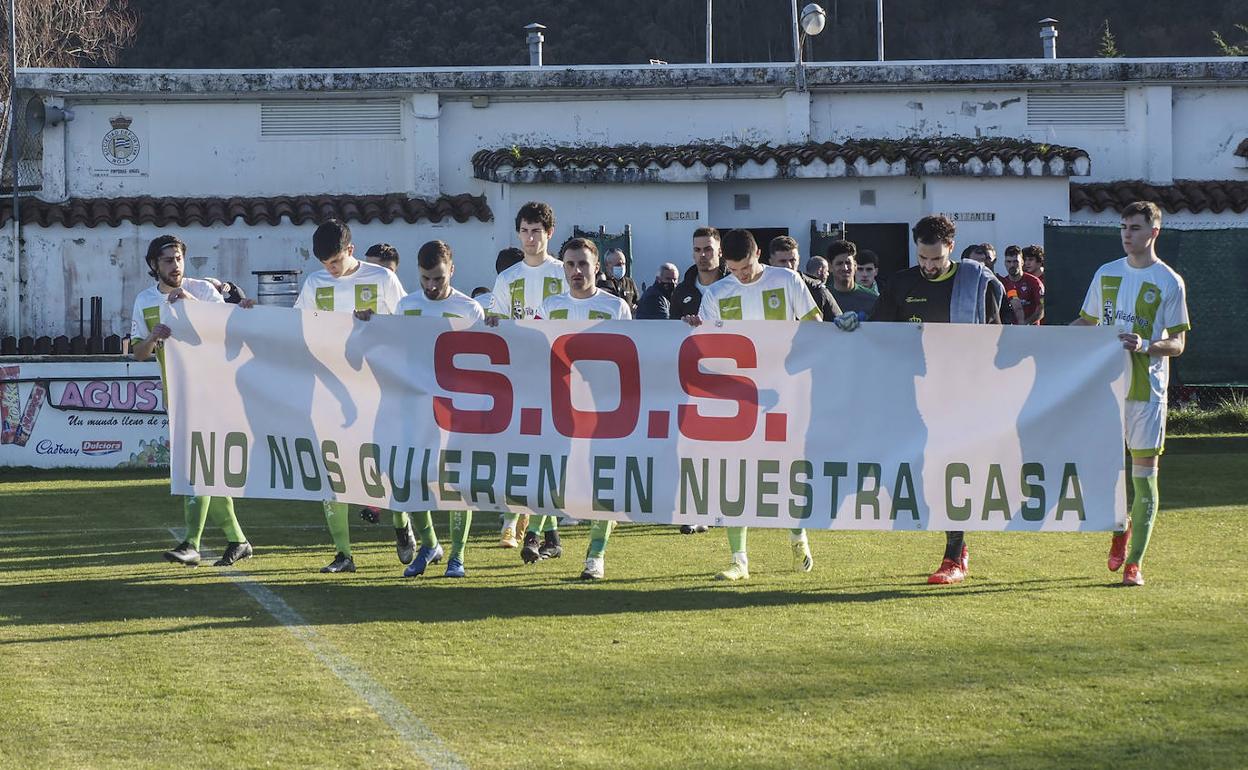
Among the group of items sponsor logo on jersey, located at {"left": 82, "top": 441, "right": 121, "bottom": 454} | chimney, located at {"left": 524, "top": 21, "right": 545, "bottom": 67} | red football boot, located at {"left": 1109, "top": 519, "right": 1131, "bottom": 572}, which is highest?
chimney, located at {"left": 524, "top": 21, "right": 545, "bottom": 67}

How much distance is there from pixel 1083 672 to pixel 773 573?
3.35 meters

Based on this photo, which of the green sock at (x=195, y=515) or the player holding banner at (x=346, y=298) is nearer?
the player holding banner at (x=346, y=298)

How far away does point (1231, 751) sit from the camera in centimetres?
547

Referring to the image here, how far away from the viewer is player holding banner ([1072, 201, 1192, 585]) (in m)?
9.02

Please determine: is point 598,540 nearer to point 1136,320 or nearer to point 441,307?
point 441,307

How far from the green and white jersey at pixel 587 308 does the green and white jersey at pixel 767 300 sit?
51cm

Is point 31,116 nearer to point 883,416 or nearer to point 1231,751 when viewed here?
point 883,416

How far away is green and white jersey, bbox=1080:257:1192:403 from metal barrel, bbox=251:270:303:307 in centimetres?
1480

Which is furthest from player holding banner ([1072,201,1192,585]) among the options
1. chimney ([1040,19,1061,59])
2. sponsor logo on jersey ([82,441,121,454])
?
chimney ([1040,19,1061,59])

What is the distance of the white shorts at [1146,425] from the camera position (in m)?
9.02

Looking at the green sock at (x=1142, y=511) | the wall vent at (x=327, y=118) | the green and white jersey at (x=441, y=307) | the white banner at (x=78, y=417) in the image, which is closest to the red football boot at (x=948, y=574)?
the green sock at (x=1142, y=511)

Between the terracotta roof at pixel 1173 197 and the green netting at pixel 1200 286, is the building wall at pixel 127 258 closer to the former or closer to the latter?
the green netting at pixel 1200 286

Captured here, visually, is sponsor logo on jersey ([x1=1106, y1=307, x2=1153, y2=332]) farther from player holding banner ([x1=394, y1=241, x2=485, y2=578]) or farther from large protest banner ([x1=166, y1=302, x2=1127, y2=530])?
player holding banner ([x1=394, y1=241, x2=485, y2=578])

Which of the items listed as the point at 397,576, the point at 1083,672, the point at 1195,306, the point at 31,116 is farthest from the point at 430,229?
the point at 1083,672
